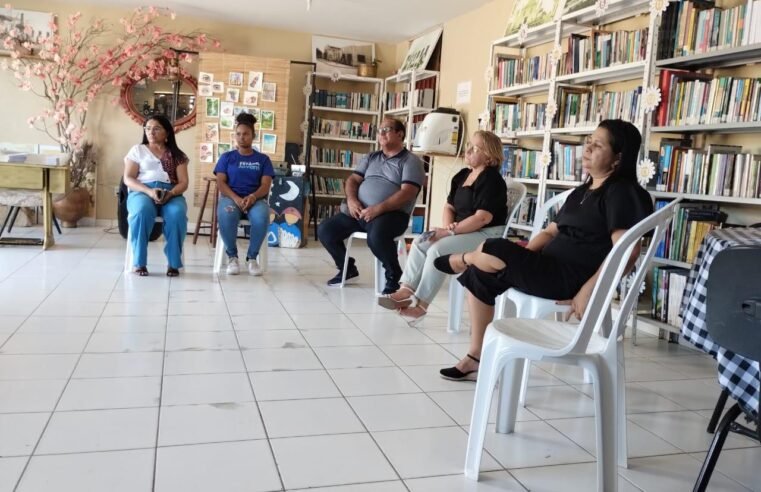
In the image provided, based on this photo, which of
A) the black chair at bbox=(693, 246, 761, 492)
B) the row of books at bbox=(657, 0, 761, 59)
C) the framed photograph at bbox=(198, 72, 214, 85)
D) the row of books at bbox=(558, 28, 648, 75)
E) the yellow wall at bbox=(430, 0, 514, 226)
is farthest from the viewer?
the framed photograph at bbox=(198, 72, 214, 85)

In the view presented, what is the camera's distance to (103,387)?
7.39 feet

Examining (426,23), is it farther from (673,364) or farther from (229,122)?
(673,364)

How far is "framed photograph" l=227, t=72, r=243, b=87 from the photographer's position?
6.97 meters

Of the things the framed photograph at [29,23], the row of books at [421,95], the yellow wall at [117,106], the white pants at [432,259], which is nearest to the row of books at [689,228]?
the white pants at [432,259]

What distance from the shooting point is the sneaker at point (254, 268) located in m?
4.61

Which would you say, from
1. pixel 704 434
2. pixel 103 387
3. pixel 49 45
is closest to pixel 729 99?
pixel 704 434

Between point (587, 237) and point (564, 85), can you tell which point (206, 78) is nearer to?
point (564, 85)

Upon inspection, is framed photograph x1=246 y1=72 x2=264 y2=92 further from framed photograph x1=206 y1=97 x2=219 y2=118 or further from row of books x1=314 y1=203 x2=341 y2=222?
row of books x1=314 y1=203 x2=341 y2=222

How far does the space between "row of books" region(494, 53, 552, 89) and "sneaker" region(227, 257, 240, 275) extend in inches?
101

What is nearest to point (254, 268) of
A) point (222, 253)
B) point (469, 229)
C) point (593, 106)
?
point (222, 253)

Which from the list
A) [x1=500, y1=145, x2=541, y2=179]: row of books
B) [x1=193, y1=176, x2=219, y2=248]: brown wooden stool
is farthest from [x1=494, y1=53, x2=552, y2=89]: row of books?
[x1=193, y1=176, x2=219, y2=248]: brown wooden stool

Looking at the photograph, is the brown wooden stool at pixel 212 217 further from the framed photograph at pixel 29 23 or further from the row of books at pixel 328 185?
the framed photograph at pixel 29 23

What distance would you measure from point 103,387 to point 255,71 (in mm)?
5389

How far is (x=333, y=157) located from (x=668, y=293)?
195 inches
